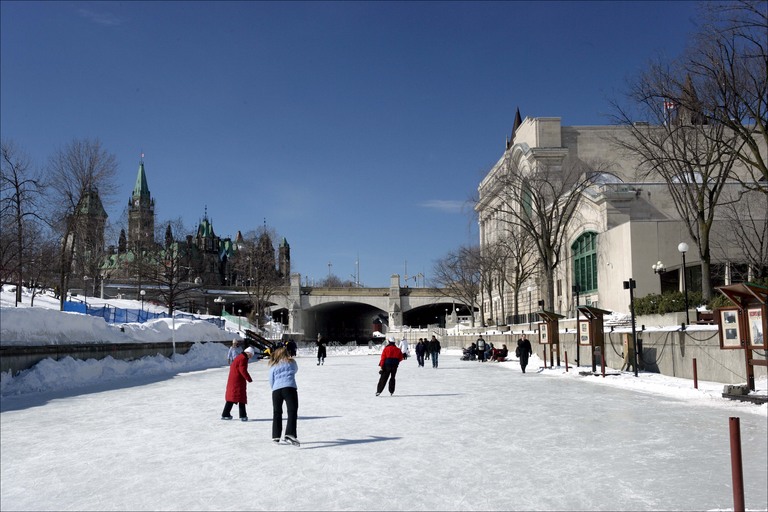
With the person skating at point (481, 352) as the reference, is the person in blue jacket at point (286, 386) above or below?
above

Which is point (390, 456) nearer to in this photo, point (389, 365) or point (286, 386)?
point (286, 386)

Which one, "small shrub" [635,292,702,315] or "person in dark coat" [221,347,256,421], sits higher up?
"small shrub" [635,292,702,315]

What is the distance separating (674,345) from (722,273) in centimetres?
2209

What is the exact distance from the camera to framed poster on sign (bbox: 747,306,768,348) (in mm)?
14630

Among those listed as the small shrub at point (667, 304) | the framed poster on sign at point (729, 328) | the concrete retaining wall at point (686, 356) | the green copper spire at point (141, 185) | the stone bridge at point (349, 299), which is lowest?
the concrete retaining wall at point (686, 356)

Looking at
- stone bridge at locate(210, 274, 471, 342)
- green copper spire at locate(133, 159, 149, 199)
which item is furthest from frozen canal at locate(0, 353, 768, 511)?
green copper spire at locate(133, 159, 149, 199)

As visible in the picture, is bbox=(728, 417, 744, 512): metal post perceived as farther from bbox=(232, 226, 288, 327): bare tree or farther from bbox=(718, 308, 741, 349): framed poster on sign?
bbox=(232, 226, 288, 327): bare tree

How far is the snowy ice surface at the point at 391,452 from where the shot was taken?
687cm

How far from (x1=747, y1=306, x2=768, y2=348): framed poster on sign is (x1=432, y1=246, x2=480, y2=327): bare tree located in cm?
5147

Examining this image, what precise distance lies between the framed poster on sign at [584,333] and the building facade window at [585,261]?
2349 cm

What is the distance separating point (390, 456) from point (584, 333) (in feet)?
59.8

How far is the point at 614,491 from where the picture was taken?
274 inches

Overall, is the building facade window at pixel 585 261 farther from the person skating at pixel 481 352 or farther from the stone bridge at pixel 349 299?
the stone bridge at pixel 349 299

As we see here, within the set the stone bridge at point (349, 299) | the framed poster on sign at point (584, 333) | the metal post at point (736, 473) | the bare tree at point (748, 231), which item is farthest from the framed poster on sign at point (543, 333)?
the stone bridge at point (349, 299)
